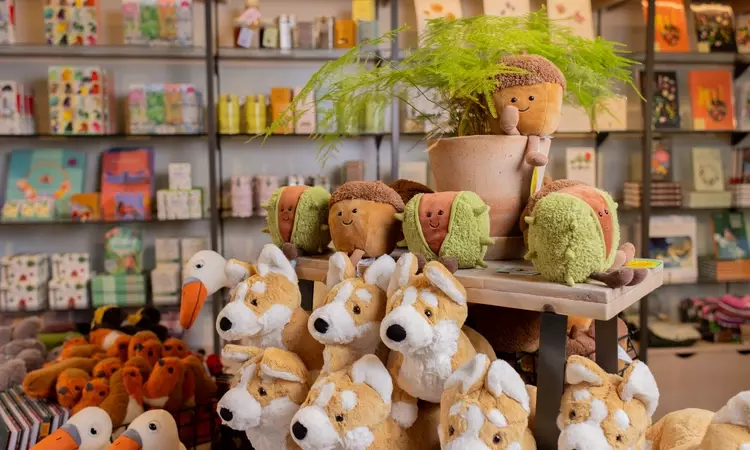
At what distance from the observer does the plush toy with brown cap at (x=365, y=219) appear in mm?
1104

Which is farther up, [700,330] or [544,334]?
[544,334]

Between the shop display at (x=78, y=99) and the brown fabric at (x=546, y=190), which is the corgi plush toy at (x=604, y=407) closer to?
the brown fabric at (x=546, y=190)

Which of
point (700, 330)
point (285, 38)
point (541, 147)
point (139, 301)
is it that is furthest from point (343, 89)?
point (700, 330)

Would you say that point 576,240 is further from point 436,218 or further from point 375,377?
point 375,377

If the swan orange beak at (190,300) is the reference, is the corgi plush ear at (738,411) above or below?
below

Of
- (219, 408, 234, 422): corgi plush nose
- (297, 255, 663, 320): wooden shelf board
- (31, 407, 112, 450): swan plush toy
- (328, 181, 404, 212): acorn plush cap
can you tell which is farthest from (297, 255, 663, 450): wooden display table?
(31, 407, 112, 450): swan plush toy

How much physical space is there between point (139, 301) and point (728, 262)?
294 cm

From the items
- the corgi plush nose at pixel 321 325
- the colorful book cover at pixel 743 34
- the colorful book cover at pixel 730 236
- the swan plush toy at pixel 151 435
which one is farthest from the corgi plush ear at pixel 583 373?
the colorful book cover at pixel 743 34

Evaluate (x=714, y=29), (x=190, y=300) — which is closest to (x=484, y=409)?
(x=190, y=300)

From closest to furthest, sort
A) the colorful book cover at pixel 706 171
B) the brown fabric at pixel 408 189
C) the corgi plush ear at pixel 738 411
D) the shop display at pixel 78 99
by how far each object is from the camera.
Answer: the corgi plush ear at pixel 738 411 → the brown fabric at pixel 408 189 → the shop display at pixel 78 99 → the colorful book cover at pixel 706 171

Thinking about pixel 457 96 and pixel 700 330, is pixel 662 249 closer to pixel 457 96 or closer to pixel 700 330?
pixel 700 330

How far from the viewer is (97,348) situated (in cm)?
182

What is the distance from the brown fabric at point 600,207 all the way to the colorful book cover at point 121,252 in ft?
7.99

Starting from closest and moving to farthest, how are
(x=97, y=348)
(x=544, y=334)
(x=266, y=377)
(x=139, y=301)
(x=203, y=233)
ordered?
1. (x=544, y=334)
2. (x=266, y=377)
3. (x=97, y=348)
4. (x=139, y=301)
5. (x=203, y=233)
